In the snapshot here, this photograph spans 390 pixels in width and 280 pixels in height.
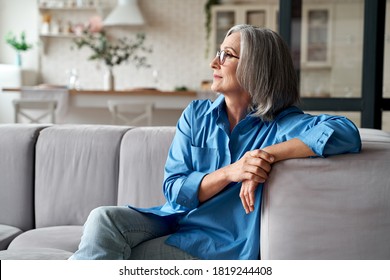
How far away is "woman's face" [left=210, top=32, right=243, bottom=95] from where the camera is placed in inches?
73.7

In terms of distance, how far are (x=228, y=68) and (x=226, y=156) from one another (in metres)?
0.27

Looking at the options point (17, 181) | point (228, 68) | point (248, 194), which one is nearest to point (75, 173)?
point (17, 181)

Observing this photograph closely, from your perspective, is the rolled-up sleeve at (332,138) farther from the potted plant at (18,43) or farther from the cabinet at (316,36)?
the potted plant at (18,43)

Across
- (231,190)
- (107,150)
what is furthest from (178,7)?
(231,190)

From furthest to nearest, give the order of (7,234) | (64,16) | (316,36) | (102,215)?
(64,16)
(316,36)
(7,234)
(102,215)

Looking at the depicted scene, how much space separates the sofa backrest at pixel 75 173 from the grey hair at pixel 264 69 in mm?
920

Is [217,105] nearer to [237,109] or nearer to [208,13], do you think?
Answer: [237,109]

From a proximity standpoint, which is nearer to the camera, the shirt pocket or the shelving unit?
the shirt pocket

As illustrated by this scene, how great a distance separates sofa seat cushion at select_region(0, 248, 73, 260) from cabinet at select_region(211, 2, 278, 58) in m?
6.12

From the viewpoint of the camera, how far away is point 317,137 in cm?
164

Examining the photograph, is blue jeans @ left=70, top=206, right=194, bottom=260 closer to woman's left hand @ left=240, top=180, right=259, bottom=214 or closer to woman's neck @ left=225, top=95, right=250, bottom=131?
woman's left hand @ left=240, top=180, right=259, bottom=214

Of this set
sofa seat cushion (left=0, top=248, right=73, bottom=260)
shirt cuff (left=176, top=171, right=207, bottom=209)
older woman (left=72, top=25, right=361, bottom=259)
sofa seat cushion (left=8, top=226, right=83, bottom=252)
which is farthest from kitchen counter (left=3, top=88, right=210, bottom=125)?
shirt cuff (left=176, top=171, right=207, bottom=209)

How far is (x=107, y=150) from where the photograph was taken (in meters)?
2.59
